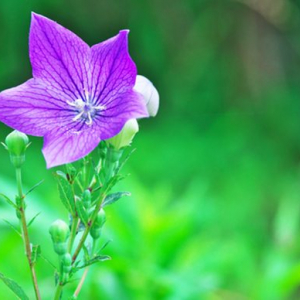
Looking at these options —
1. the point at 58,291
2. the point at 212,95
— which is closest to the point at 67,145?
the point at 58,291

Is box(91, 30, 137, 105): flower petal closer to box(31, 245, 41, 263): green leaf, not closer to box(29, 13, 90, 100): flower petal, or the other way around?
box(29, 13, 90, 100): flower petal

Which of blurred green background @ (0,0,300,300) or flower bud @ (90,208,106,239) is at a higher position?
blurred green background @ (0,0,300,300)

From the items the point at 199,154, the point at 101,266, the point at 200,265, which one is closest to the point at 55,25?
the point at 101,266

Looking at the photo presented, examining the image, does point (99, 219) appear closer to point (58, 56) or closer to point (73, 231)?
point (73, 231)

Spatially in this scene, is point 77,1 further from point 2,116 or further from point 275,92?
point 2,116

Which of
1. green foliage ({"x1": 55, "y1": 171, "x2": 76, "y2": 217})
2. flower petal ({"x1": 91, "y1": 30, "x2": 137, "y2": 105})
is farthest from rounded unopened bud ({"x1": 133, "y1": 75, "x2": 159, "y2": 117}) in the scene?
green foliage ({"x1": 55, "y1": 171, "x2": 76, "y2": 217})

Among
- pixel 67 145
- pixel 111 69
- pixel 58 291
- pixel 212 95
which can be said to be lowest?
pixel 58 291

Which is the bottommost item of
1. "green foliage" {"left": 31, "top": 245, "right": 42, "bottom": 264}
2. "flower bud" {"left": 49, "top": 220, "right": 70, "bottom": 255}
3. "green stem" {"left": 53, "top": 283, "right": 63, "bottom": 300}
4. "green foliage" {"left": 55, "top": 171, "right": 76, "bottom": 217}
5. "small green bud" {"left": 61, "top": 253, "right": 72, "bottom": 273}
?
"green stem" {"left": 53, "top": 283, "right": 63, "bottom": 300}
